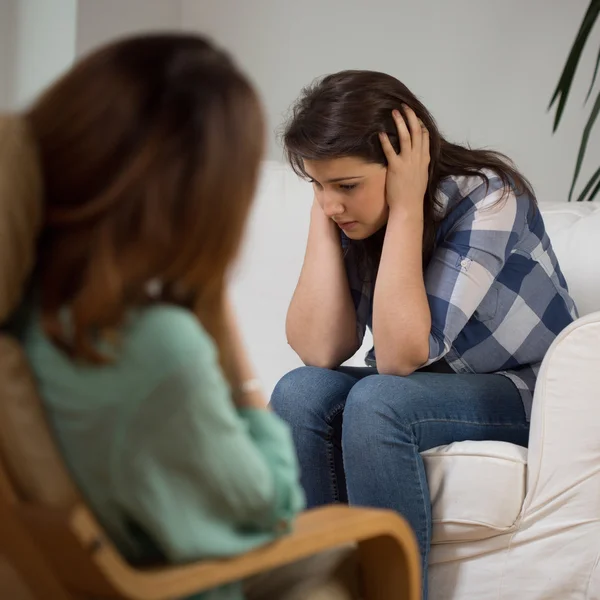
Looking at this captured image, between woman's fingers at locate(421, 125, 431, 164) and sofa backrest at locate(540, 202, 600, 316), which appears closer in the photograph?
woman's fingers at locate(421, 125, 431, 164)

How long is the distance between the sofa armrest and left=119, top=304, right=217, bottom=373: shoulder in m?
0.92

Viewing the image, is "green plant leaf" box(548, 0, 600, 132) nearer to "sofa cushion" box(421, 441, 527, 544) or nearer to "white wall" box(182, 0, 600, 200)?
"white wall" box(182, 0, 600, 200)

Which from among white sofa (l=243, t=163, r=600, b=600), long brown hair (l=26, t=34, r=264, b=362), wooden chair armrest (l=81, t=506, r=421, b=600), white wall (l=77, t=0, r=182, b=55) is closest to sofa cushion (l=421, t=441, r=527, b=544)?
white sofa (l=243, t=163, r=600, b=600)

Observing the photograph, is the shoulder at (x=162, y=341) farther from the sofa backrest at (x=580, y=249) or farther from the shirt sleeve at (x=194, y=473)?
the sofa backrest at (x=580, y=249)

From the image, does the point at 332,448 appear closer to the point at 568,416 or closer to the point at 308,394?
the point at 308,394

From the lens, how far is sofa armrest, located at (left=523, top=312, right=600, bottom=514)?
1.51 meters

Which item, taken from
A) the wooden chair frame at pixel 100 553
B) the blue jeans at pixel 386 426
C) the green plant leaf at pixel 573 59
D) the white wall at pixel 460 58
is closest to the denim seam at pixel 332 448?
the blue jeans at pixel 386 426

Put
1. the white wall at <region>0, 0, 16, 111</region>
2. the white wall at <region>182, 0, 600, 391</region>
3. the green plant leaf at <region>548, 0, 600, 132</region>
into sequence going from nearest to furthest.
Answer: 1. the green plant leaf at <region>548, 0, 600, 132</region>
2. the white wall at <region>182, 0, 600, 391</region>
3. the white wall at <region>0, 0, 16, 111</region>

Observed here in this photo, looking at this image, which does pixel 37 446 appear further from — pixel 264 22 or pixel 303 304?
pixel 264 22

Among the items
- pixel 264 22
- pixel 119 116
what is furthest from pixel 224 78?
pixel 264 22

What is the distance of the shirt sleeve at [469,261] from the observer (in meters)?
1.65

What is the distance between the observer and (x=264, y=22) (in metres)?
3.19

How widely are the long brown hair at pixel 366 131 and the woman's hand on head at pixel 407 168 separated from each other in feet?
0.07

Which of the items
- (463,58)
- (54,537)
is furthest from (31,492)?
(463,58)
